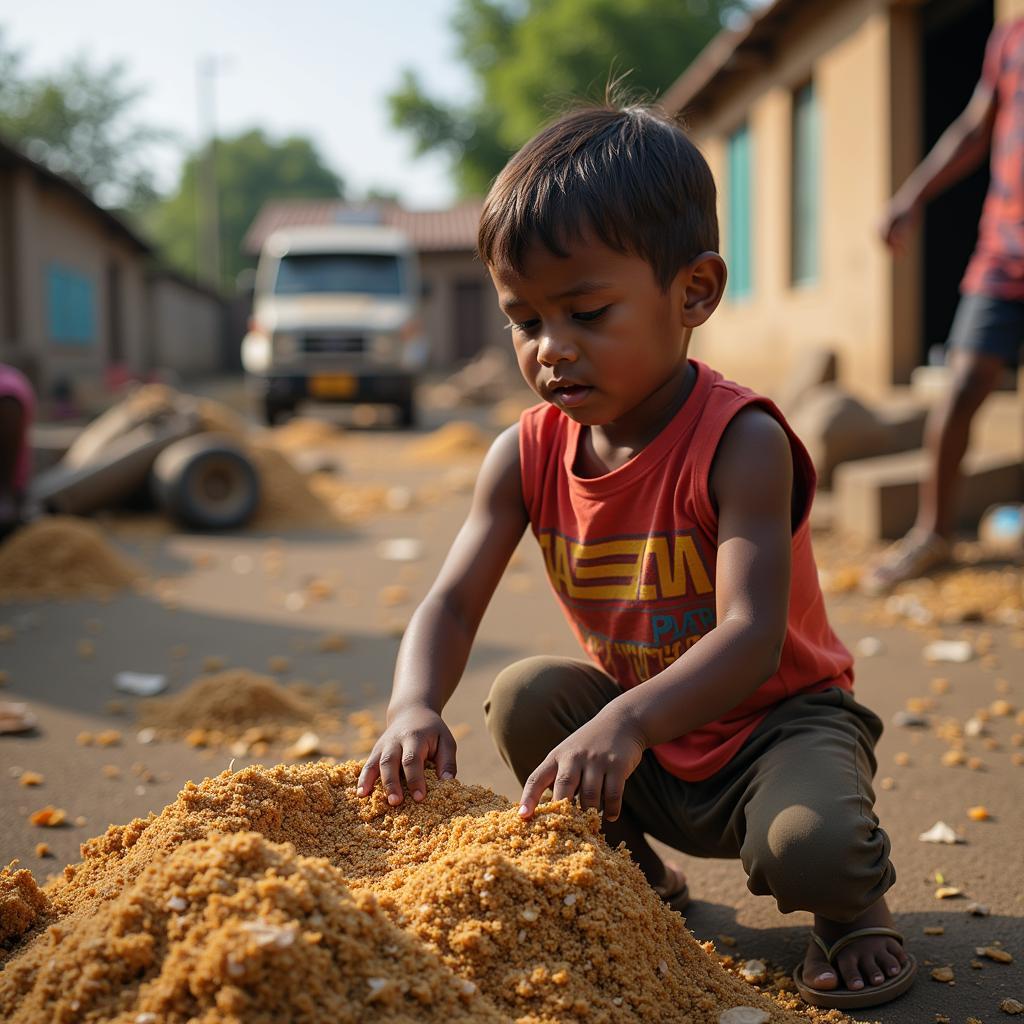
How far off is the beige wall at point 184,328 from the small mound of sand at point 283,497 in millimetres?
20009

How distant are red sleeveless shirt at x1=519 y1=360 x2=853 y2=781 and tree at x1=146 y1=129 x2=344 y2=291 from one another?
76.4 m

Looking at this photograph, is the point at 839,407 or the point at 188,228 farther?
the point at 188,228

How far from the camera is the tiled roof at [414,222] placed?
3198 centimetres

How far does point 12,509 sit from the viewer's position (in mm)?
6234

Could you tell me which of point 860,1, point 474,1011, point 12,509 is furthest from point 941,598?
point 860,1

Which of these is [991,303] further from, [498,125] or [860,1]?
[498,125]

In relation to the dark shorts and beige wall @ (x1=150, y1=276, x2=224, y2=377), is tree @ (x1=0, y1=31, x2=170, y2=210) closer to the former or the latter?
beige wall @ (x1=150, y1=276, x2=224, y2=377)

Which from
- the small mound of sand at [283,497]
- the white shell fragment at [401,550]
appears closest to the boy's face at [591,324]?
the white shell fragment at [401,550]

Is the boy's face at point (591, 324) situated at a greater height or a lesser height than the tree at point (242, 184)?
lesser

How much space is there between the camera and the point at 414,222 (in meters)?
34.1

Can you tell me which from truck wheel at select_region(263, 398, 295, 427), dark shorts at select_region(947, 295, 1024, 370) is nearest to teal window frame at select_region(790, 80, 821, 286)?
dark shorts at select_region(947, 295, 1024, 370)

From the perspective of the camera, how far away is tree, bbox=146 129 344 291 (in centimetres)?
7719

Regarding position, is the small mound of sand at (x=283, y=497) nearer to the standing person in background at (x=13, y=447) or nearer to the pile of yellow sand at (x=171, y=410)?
the pile of yellow sand at (x=171, y=410)

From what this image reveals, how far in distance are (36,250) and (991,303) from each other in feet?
50.5
